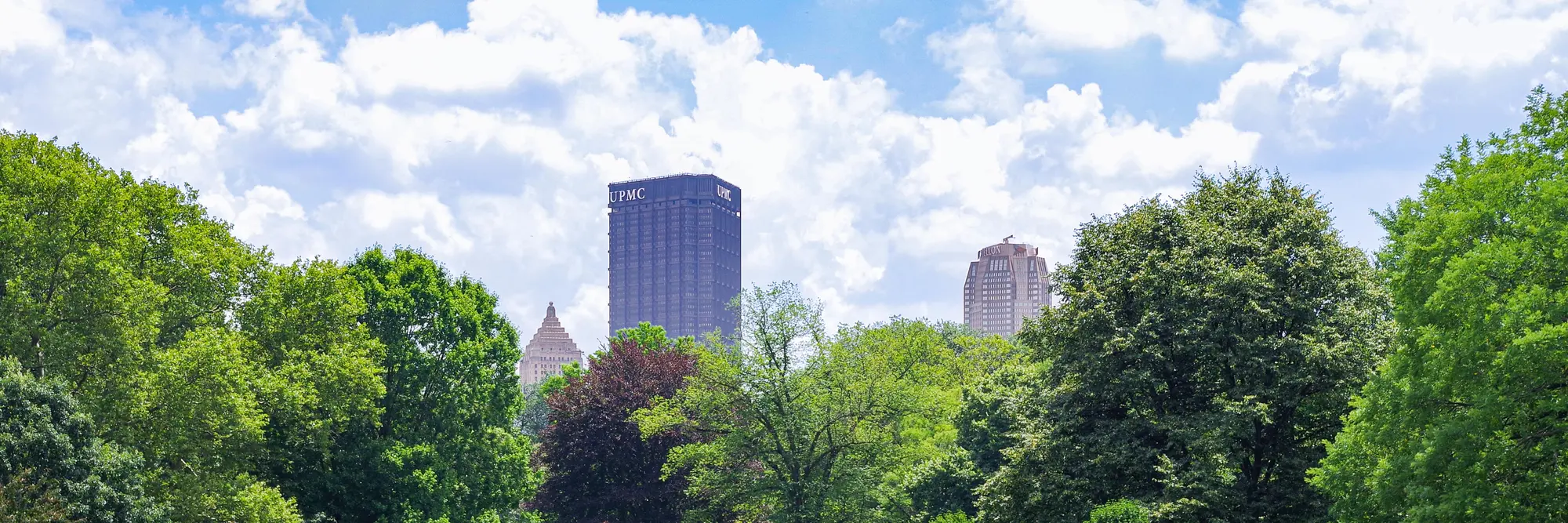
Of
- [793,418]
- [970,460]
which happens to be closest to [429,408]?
[793,418]

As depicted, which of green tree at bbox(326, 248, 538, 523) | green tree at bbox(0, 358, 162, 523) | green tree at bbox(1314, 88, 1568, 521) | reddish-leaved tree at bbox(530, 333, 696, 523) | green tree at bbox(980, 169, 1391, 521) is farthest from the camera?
reddish-leaved tree at bbox(530, 333, 696, 523)

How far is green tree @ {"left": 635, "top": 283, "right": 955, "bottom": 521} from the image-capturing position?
44.4m

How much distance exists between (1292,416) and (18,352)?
103 ft

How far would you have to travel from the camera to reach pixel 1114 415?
33.9 meters

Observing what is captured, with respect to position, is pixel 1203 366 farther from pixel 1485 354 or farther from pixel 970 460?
pixel 970 460

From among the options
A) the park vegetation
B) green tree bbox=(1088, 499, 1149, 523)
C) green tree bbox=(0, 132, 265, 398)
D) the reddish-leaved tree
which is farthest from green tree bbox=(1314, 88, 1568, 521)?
the reddish-leaved tree

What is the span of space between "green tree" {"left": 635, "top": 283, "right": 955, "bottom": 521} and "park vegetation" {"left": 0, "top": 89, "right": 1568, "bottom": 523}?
0.11 meters

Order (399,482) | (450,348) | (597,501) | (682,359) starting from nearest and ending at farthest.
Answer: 1. (399,482)
2. (450,348)
3. (597,501)
4. (682,359)

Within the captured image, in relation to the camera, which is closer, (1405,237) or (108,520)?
(1405,237)

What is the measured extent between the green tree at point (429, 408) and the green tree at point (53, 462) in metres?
13.3

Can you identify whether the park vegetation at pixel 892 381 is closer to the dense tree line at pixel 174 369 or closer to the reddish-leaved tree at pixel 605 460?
the dense tree line at pixel 174 369

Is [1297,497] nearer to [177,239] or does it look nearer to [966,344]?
[177,239]

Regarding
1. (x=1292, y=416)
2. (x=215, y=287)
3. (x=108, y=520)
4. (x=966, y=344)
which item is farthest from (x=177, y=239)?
(x=966, y=344)

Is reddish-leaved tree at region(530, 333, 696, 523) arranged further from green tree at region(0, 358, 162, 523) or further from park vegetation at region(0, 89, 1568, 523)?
green tree at region(0, 358, 162, 523)
